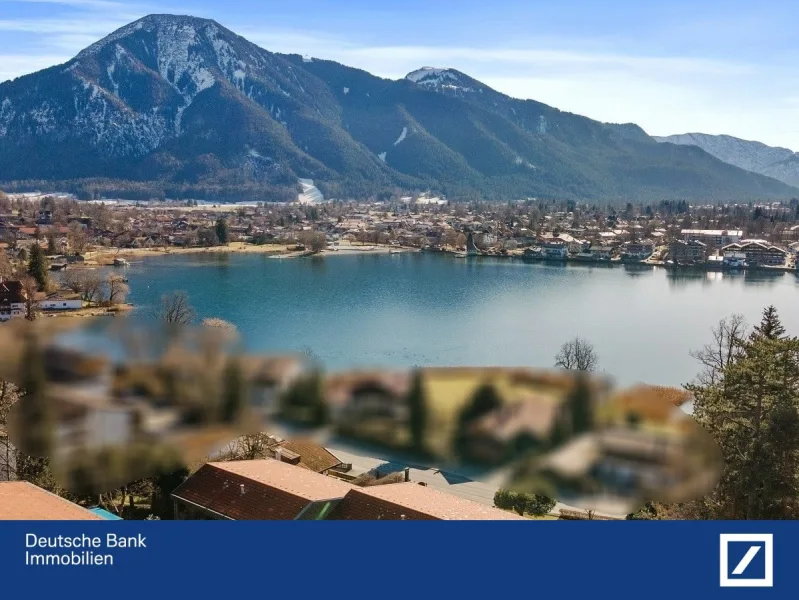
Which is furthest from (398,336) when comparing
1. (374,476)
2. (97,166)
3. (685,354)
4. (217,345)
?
(97,166)

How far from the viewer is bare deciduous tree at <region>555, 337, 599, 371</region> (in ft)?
19.4

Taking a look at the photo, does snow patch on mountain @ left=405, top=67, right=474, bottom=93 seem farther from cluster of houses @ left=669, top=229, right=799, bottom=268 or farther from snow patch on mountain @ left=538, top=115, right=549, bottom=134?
cluster of houses @ left=669, top=229, right=799, bottom=268

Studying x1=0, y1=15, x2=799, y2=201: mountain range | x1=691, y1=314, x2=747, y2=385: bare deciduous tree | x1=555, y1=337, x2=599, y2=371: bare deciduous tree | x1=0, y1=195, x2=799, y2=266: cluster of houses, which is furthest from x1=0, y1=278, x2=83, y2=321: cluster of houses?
x1=0, y1=15, x2=799, y2=201: mountain range

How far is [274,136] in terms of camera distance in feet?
145

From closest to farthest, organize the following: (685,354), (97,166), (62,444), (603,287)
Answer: (62,444) < (685,354) < (603,287) < (97,166)

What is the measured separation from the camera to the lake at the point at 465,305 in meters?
7.37

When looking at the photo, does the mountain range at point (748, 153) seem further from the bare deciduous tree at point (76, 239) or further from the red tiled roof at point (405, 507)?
the red tiled roof at point (405, 507)

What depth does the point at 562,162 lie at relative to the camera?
52938 millimetres

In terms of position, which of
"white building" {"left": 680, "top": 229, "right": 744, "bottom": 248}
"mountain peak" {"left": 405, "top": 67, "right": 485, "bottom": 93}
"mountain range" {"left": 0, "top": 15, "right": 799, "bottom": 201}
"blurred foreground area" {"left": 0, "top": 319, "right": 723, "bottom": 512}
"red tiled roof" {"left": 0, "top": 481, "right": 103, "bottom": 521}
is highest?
"mountain peak" {"left": 405, "top": 67, "right": 485, "bottom": 93}

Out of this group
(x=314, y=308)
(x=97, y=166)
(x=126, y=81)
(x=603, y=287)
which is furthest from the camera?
(x=126, y=81)

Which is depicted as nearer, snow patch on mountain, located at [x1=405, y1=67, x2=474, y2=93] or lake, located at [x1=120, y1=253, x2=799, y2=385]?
lake, located at [x1=120, y1=253, x2=799, y2=385]

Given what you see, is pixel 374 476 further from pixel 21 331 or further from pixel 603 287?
pixel 603 287

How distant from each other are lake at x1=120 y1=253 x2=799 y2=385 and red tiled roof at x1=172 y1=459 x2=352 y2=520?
2961mm

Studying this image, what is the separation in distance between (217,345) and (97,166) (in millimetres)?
44655
